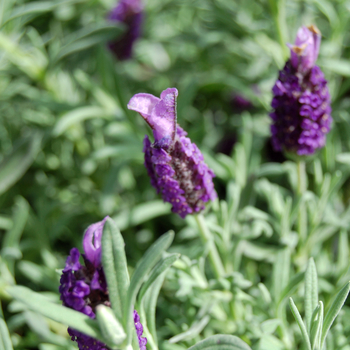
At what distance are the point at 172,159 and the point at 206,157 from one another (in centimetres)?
75

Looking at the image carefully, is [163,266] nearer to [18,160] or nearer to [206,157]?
[206,157]

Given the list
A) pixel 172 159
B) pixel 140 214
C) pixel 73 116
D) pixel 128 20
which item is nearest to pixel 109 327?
pixel 172 159

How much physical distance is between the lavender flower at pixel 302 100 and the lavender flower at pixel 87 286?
0.76 metres

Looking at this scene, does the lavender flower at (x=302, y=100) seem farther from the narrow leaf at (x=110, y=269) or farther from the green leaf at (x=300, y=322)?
the narrow leaf at (x=110, y=269)

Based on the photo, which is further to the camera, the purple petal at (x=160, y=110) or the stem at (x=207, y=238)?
the stem at (x=207, y=238)

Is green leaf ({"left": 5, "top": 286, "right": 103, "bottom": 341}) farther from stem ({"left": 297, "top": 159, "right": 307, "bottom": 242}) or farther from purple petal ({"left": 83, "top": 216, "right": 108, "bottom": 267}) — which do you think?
stem ({"left": 297, "top": 159, "right": 307, "bottom": 242})

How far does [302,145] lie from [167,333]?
87cm

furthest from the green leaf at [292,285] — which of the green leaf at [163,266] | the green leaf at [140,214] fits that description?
the green leaf at [140,214]

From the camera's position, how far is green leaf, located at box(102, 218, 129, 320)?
88 cm

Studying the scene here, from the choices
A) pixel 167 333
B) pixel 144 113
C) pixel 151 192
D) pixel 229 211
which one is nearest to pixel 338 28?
pixel 229 211

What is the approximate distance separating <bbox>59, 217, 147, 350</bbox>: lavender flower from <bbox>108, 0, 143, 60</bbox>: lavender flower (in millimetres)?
1742

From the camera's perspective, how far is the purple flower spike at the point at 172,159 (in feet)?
3.26

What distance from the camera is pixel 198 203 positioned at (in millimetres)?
1250

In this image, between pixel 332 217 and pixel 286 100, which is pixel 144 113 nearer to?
pixel 286 100
